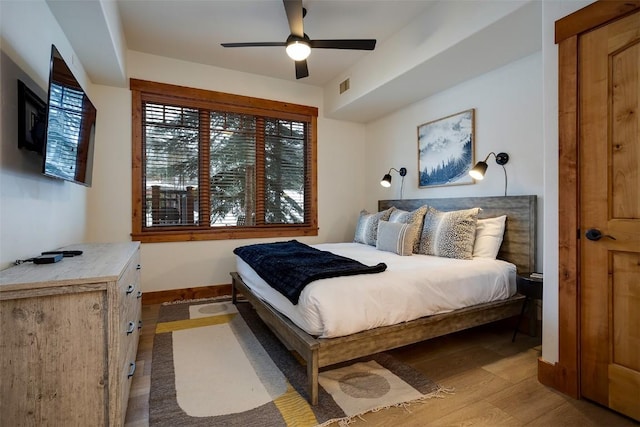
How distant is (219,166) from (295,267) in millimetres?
2381

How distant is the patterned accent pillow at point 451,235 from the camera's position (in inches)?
108

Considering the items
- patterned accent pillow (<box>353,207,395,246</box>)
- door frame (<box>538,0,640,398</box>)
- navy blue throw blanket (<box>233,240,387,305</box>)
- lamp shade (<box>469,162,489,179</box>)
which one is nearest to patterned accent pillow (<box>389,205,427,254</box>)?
patterned accent pillow (<box>353,207,395,246</box>)

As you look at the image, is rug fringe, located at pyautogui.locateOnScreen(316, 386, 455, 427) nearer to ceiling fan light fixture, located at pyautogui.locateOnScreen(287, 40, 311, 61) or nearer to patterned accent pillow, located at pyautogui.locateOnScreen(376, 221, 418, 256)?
patterned accent pillow, located at pyautogui.locateOnScreen(376, 221, 418, 256)

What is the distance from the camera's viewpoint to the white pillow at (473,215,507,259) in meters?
2.78

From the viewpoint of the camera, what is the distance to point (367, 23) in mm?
3037

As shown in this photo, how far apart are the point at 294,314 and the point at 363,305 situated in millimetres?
437

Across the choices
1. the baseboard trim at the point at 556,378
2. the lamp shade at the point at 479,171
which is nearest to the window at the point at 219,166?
the lamp shade at the point at 479,171

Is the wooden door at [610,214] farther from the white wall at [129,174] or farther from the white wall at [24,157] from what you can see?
the white wall at [129,174]

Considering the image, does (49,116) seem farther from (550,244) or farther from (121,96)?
(550,244)

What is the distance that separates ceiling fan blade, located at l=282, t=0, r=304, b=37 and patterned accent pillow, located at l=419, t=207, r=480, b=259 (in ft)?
6.82

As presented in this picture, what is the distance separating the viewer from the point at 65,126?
187 centimetres

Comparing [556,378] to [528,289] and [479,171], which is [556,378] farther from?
[479,171]

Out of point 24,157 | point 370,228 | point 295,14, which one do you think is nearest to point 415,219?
point 370,228

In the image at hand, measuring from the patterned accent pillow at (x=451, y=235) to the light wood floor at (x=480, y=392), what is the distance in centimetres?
74
